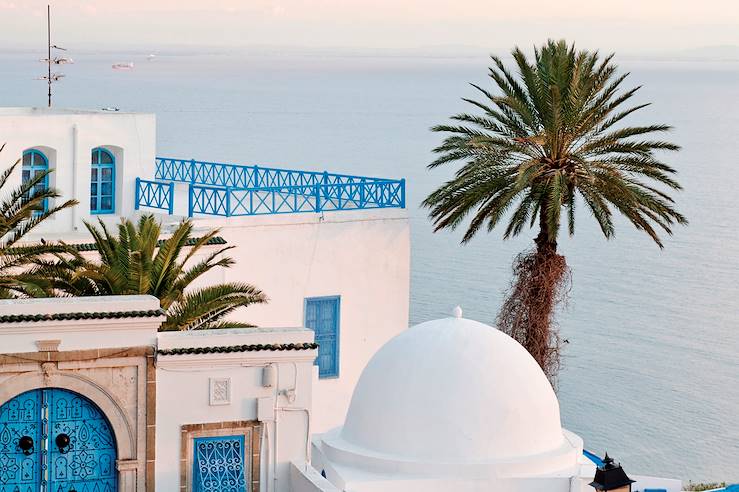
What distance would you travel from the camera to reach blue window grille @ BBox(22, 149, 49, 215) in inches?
1081

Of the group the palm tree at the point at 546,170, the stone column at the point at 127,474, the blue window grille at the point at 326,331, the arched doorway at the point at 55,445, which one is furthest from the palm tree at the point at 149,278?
the palm tree at the point at 546,170

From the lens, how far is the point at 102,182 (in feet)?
94.1

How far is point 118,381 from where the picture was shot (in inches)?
725

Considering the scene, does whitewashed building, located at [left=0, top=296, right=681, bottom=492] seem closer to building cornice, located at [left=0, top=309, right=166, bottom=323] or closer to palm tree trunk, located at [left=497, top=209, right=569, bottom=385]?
building cornice, located at [left=0, top=309, right=166, bottom=323]

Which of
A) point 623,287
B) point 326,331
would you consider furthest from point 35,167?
point 623,287

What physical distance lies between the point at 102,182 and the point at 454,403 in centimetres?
1003

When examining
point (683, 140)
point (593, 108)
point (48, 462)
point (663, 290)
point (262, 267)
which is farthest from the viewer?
point (683, 140)

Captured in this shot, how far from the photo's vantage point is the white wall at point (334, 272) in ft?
89.1

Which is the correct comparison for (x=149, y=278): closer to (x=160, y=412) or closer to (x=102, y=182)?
(x=160, y=412)

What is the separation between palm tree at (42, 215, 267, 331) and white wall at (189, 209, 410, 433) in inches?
198

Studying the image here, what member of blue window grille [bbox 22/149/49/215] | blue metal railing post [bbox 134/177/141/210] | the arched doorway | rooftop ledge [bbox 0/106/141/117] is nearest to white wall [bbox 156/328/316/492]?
the arched doorway

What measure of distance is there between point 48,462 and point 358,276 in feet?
35.1

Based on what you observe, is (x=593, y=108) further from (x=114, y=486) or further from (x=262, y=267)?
(x=114, y=486)

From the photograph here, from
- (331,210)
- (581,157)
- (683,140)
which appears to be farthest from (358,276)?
(683,140)
